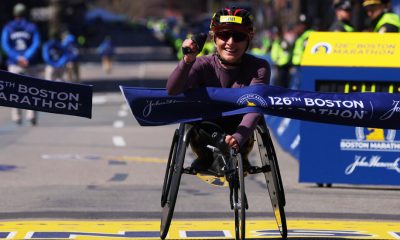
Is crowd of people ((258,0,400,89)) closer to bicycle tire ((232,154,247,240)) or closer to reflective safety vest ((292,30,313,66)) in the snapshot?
reflective safety vest ((292,30,313,66))

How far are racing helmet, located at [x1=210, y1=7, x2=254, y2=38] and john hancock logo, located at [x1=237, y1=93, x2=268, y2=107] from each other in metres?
0.40

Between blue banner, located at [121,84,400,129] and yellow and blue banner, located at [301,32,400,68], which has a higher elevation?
yellow and blue banner, located at [301,32,400,68]

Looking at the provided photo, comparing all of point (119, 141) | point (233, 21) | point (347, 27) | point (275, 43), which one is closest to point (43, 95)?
point (233, 21)

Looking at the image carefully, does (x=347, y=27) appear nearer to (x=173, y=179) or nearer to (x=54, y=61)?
(x=173, y=179)

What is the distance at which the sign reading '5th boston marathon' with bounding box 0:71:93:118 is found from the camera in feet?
25.1

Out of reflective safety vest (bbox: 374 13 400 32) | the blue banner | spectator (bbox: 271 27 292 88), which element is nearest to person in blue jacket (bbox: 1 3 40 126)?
spectator (bbox: 271 27 292 88)

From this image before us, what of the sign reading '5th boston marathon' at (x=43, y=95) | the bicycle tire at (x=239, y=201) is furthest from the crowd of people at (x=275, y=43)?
the bicycle tire at (x=239, y=201)

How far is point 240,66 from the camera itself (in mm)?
7562

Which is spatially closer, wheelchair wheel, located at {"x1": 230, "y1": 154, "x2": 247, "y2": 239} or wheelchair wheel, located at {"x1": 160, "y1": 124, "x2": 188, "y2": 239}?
wheelchair wheel, located at {"x1": 230, "y1": 154, "x2": 247, "y2": 239}

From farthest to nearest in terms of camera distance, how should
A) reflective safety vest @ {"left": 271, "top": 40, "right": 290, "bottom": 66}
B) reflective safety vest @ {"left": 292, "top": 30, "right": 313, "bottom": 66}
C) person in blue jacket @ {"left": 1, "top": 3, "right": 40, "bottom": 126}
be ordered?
reflective safety vest @ {"left": 271, "top": 40, "right": 290, "bottom": 66}
reflective safety vest @ {"left": 292, "top": 30, "right": 313, "bottom": 66}
person in blue jacket @ {"left": 1, "top": 3, "right": 40, "bottom": 126}

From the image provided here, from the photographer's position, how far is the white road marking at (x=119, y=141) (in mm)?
16806

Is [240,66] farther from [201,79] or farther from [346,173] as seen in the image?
[346,173]

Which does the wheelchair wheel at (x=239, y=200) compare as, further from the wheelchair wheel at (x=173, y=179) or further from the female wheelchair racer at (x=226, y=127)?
the wheelchair wheel at (x=173, y=179)

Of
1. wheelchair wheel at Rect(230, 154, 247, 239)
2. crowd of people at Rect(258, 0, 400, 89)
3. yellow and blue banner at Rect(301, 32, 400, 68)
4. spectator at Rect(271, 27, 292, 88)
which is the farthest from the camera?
spectator at Rect(271, 27, 292, 88)
